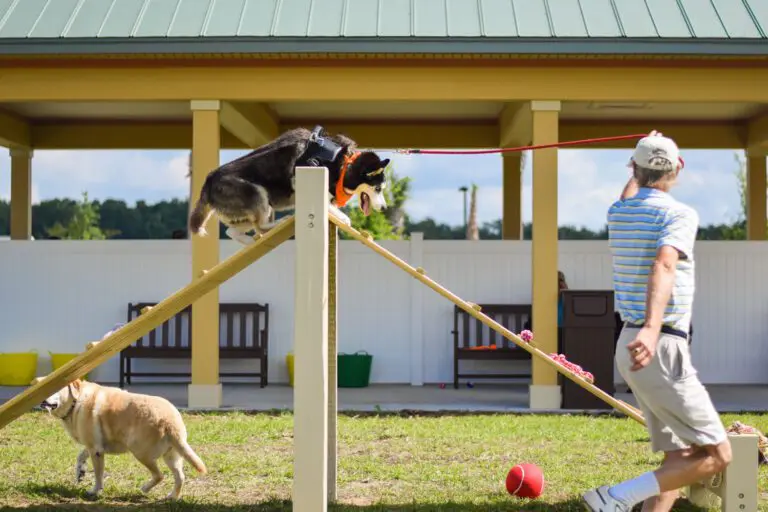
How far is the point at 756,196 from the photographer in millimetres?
14742

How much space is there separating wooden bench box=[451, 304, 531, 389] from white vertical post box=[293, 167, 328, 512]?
7.26 metres

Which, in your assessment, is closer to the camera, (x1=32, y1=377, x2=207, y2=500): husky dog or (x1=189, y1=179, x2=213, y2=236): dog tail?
(x1=189, y1=179, x2=213, y2=236): dog tail

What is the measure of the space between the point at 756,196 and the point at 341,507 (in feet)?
36.3

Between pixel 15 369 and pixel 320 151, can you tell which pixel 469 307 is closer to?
pixel 320 151

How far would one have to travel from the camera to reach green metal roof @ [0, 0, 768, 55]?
9367 millimetres

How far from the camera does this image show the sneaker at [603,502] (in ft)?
14.1

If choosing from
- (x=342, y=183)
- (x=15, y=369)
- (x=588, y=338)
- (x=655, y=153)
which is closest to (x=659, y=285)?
(x=655, y=153)

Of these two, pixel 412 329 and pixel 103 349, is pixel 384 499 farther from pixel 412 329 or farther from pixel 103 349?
pixel 412 329

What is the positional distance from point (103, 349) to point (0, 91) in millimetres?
5762

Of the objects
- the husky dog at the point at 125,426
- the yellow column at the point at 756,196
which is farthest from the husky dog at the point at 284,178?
the yellow column at the point at 756,196

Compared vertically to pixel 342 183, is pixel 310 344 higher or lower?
lower

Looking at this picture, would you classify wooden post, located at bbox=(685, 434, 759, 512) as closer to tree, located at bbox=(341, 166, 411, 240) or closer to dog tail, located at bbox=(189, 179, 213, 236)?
dog tail, located at bbox=(189, 179, 213, 236)

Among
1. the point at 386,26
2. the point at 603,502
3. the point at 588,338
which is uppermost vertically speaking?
the point at 386,26

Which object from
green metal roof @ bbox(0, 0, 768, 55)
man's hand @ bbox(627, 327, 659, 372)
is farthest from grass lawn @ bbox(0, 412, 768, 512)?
green metal roof @ bbox(0, 0, 768, 55)
